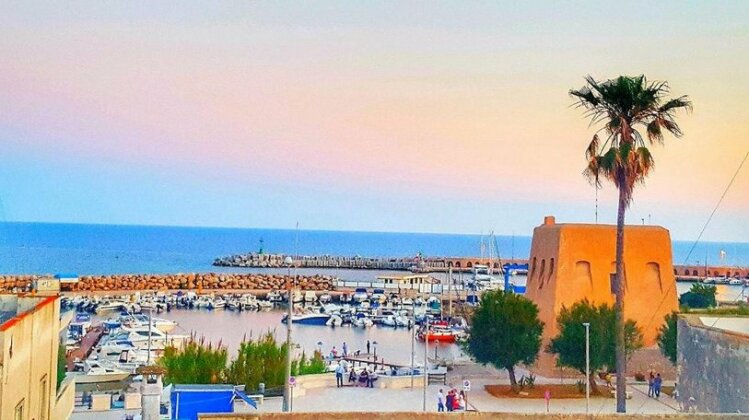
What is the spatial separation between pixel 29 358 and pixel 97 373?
23879mm

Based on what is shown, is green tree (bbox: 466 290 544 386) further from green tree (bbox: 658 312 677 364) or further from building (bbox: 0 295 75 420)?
building (bbox: 0 295 75 420)

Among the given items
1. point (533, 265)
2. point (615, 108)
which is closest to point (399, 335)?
point (533, 265)

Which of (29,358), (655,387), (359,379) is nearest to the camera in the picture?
(29,358)

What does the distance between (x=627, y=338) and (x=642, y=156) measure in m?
10.1

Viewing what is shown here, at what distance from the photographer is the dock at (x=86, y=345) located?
121 ft

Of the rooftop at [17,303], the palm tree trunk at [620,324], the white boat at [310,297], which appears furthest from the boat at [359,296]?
the rooftop at [17,303]

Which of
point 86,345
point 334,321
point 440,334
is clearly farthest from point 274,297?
point 86,345

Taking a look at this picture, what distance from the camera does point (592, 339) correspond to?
28797 millimetres

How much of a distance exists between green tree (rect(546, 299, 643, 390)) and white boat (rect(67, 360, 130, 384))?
16731mm

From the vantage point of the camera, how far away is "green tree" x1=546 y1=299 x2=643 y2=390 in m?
28.7

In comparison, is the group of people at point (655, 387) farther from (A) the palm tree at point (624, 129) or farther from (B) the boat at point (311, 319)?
(B) the boat at point (311, 319)

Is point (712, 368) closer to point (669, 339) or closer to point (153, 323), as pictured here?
point (669, 339)

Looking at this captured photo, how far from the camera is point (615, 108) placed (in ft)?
72.6

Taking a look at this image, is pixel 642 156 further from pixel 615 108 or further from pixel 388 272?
pixel 388 272
